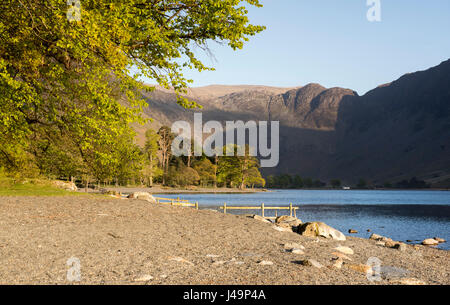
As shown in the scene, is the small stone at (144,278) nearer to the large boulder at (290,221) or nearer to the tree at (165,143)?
the large boulder at (290,221)

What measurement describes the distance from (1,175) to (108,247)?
2720 cm

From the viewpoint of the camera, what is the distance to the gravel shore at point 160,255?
345 inches

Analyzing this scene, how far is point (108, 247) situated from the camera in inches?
472

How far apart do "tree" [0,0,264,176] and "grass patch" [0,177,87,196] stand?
14898 millimetres

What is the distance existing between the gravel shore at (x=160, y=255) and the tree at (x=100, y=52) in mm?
3658

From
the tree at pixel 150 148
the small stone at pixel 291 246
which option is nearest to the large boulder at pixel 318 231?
the small stone at pixel 291 246

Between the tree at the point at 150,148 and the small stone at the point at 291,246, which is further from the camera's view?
the tree at the point at 150,148

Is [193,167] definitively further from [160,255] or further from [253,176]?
[160,255]

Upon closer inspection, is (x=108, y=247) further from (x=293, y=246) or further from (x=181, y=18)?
(x=181, y=18)

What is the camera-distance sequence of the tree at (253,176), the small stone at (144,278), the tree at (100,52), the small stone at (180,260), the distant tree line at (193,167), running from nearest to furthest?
the small stone at (144,278), the small stone at (180,260), the tree at (100,52), the distant tree line at (193,167), the tree at (253,176)

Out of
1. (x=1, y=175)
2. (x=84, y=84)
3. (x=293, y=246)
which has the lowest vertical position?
(x=293, y=246)

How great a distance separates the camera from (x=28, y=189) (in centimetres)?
3394
